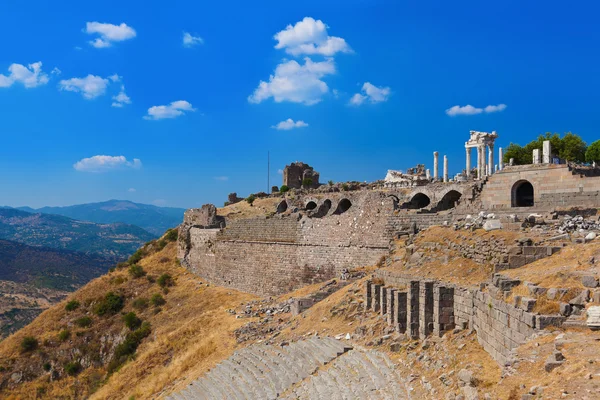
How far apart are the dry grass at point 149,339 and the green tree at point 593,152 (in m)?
27.4

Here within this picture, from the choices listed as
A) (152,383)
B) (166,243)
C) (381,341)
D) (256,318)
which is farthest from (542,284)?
(166,243)

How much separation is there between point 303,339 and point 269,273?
39.9 feet

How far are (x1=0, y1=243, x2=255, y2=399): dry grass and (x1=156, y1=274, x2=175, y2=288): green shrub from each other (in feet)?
1.23

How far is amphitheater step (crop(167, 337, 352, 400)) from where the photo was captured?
13.2 meters

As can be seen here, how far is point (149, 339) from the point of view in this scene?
26750mm

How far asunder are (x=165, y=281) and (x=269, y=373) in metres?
20.6

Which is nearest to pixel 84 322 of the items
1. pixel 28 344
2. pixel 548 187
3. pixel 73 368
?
pixel 28 344

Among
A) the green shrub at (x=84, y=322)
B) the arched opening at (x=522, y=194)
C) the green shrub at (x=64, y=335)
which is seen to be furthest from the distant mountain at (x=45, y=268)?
the arched opening at (x=522, y=194)

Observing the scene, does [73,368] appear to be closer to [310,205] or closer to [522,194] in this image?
[522,194]

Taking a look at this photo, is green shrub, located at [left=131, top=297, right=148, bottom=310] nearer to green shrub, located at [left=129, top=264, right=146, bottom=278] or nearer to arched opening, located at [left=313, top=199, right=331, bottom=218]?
green shrub, located at [left=129, top=264, right=146, bottom=278]

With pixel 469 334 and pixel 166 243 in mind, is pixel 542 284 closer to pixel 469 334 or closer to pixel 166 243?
pixel 469 334

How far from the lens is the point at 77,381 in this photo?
26.2 meters

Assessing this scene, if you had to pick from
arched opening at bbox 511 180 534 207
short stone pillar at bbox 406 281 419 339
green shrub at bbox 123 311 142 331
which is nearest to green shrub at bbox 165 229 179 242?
green shrub at bbox 123 311 142 331

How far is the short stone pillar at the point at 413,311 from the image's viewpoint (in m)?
12.3
